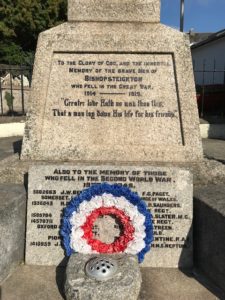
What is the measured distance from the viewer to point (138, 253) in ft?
10.2

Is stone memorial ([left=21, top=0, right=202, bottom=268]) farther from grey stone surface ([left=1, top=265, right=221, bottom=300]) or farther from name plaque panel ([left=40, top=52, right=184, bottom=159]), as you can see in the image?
grey stone surface ([left=1, top=265, right=221, bottom=300])

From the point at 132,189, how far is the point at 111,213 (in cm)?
26

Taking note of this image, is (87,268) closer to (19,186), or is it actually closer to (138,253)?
(138,253)

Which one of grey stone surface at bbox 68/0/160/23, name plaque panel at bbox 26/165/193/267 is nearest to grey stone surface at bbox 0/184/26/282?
name plaque panel at bbox 26/165/193/267

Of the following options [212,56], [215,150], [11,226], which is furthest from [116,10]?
[212,56]

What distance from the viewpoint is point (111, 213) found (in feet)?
10.2

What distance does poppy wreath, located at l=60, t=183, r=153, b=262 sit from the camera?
308 cm

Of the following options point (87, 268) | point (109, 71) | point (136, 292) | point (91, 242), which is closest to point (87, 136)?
point (109, 71)

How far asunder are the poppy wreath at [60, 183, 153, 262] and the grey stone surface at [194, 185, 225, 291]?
1.33ft

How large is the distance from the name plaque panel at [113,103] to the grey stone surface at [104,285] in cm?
120

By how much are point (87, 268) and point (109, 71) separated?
1.80 metres

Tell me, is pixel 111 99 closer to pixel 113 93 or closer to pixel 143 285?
pixel 113 93

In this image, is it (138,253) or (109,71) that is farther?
(109,71)

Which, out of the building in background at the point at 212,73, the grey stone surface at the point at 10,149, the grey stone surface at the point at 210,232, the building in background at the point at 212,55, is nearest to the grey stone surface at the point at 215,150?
the grey stone surface at the point at 210,232
